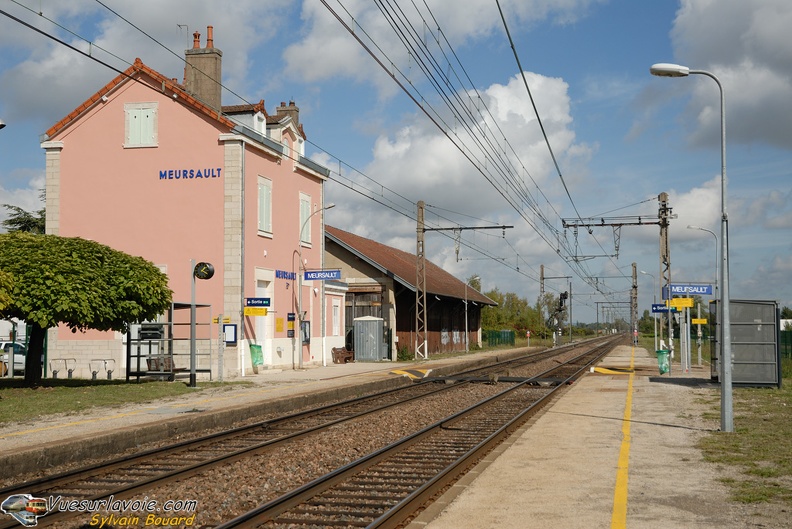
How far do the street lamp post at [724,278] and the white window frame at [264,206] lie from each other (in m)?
18.9

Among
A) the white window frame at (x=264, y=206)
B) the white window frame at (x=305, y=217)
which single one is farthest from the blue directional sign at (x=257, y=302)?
the white window frame at (x=305, y=217)

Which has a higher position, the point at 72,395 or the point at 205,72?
the point at 205,72

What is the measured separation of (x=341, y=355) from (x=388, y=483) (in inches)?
1107

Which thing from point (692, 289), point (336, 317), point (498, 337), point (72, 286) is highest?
point (692, 289)

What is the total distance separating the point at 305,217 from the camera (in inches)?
1357

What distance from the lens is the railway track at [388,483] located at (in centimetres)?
783

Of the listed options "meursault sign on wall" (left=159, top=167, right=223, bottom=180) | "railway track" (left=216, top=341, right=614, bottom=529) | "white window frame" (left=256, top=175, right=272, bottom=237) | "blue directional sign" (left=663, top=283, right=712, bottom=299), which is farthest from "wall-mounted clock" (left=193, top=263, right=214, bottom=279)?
"blue directional sign" (left=663, top=283, right=712, bottom=299)

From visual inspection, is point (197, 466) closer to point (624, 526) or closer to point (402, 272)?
point (624, 526)

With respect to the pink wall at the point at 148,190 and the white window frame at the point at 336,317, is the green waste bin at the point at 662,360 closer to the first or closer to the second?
the pink wall at the point at 148,190

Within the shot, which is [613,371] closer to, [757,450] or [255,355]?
[255,355]

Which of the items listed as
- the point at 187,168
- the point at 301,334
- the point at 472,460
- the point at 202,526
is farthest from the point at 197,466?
the point at 301,334

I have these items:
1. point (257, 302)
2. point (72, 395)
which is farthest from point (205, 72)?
point (72, 395)

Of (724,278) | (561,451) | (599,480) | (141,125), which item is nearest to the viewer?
(599,480)

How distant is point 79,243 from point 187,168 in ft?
30.7
